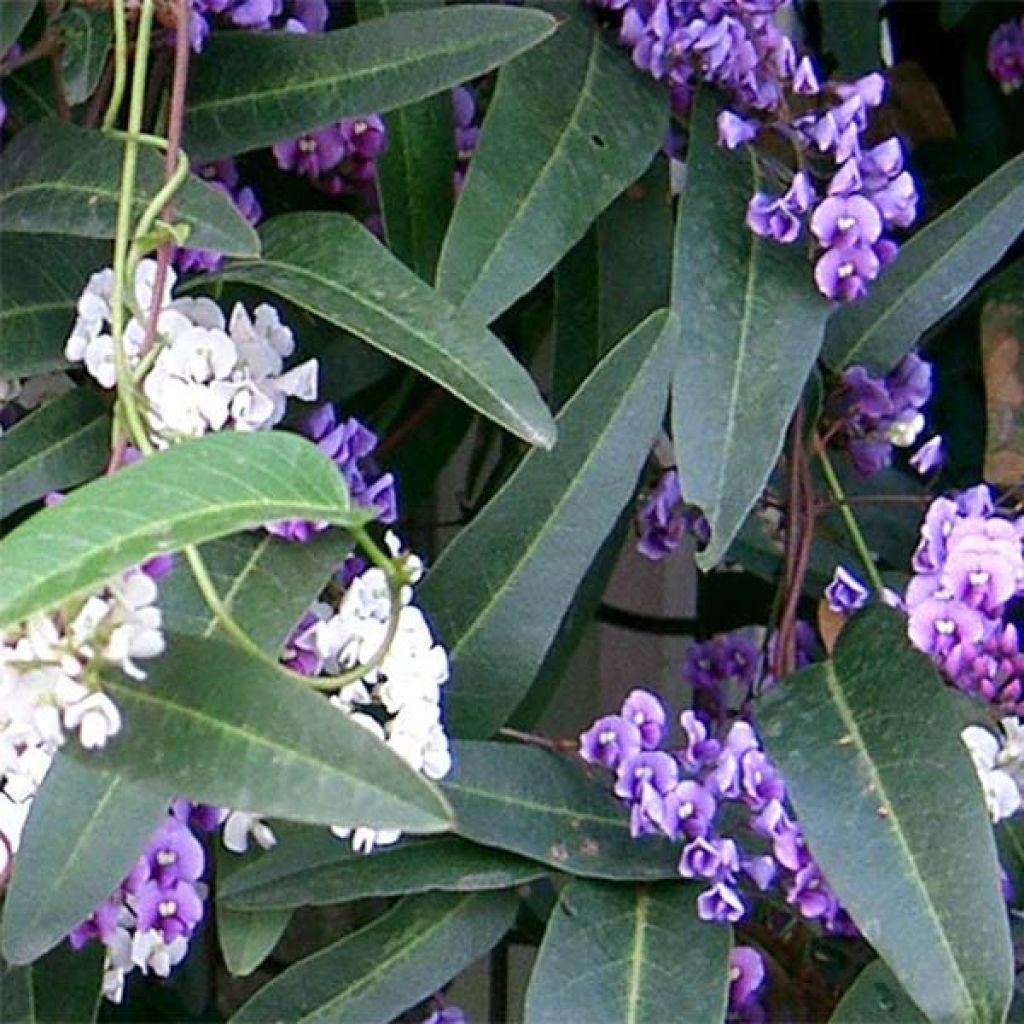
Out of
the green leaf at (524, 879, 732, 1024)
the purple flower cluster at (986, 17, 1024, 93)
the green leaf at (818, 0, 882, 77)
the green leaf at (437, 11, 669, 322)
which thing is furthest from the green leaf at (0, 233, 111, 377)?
the purple flower cluster at (986, 17, 1024, 93)

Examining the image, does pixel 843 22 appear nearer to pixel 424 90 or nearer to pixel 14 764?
pixel 424 90

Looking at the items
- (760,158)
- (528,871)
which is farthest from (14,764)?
(760,158)

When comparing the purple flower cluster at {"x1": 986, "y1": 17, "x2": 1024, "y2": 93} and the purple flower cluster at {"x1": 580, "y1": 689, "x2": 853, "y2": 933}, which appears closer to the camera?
the purple flower cluster at {"x1": 580, "y1": 689, "x2": 853, "y2": 933}

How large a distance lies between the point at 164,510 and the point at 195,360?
0.15m

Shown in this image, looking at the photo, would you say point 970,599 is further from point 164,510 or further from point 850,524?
point 164,510

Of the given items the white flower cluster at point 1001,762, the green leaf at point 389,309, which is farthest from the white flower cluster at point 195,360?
the white flower cluster at point 1001,762

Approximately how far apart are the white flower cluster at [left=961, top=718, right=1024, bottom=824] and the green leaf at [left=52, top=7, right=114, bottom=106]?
1.11ft

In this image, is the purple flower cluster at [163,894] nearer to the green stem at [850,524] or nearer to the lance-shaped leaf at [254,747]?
the lance-shaped leaf at [254,747]

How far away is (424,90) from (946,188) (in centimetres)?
46

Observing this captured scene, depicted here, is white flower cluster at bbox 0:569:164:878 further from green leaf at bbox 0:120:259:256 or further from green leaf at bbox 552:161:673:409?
green leaf at bbox 552:161:673:409

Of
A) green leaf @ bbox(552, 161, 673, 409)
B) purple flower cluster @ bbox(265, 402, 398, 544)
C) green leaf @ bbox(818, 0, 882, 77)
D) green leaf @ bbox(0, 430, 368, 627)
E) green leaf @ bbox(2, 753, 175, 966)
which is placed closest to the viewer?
green leaf @ bbox(0, 430, 368, 627)

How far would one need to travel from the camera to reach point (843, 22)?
3.19ft

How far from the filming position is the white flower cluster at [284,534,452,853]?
0.59 metres

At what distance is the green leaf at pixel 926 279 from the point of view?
2.51ft
